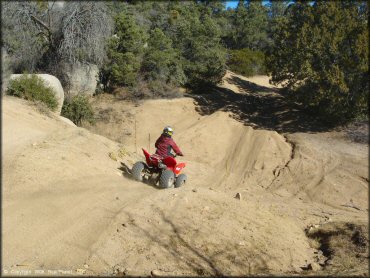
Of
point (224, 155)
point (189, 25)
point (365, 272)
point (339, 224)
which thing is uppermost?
point (189, 25)

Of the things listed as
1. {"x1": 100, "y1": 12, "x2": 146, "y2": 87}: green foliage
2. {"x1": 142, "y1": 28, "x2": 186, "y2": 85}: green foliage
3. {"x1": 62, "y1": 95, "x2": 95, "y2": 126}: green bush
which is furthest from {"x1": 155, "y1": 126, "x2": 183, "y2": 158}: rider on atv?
{"x1": 142, "y1": 28, "x2": 186, "y2": 85}: green foliage

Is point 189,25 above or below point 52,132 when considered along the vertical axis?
above

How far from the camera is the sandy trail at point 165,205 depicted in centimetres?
688

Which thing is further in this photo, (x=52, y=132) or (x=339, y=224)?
(x=52, y=132)

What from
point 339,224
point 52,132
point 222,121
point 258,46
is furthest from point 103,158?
point 258,46

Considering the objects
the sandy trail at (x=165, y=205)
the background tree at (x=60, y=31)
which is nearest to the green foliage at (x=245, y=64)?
the background tree at (x=60, y=31)

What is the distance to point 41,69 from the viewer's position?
63.5ft

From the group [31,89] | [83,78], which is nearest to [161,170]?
[31,89]

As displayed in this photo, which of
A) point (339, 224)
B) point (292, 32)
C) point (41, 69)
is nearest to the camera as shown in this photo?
point (339, 224)

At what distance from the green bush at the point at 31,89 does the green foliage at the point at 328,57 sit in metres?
10.2

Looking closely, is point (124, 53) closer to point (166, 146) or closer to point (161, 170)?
point (166, 146)

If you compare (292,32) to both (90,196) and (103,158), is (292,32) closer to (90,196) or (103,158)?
(103,158)

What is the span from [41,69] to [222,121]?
330 inches

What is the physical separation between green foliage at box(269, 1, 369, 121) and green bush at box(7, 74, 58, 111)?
33.5 feet
